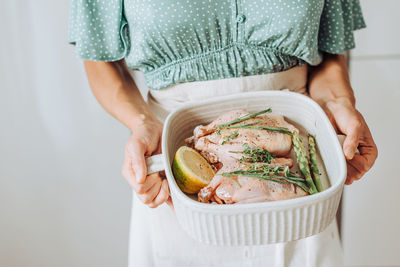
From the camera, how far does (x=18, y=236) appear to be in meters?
1.11

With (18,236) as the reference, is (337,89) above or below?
above

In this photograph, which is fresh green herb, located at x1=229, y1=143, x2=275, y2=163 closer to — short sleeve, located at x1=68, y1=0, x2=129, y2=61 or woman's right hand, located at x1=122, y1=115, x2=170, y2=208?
woman's right hand, located at x1=122, y1=115, x2=170, y2=208

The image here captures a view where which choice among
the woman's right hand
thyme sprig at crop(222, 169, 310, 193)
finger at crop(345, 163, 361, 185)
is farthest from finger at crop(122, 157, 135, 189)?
finger at crop(345, 163, 361, 185)

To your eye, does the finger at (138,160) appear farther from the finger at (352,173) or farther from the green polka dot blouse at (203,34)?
the finger at (352,173)

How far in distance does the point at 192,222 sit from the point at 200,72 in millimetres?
324

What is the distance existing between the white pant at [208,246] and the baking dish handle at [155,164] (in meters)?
0.18

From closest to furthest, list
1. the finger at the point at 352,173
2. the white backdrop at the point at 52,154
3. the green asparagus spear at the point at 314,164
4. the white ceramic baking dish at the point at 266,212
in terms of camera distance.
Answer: the white ceramic baking dish at the point at 266,212, the green asparagus spear at the point at 314,164, the finger at the point at 352,173, the white backdrop at the point at 52,154

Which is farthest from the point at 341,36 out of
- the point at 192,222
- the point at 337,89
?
the point at 192,222

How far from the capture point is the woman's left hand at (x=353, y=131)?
0.61m

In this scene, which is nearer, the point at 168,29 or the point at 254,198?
the point at 254,198

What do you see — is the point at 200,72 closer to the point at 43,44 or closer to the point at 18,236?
the point at 43,44

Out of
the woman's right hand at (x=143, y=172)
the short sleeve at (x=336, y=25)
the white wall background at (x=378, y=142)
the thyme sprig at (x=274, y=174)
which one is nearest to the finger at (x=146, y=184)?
the woman's right hand at (x=143, y=172)

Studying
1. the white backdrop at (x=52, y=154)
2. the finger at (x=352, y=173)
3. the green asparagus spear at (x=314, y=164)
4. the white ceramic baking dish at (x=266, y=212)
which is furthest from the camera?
the white backdrop at (x=52, y=154)

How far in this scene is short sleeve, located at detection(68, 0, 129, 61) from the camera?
69 centimetres
